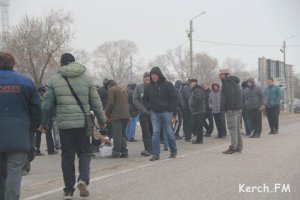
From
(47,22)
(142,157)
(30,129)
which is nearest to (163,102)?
(142,157)

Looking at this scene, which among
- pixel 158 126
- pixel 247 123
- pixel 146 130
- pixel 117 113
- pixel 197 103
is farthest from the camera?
pixel 247 123

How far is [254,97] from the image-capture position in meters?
17.0

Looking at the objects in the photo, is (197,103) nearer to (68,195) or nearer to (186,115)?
(186,115)

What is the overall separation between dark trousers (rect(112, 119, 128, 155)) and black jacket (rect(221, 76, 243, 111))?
2.31m

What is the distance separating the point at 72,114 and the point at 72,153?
0.55m

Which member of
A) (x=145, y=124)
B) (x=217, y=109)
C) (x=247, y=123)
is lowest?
(x=247, y=123)

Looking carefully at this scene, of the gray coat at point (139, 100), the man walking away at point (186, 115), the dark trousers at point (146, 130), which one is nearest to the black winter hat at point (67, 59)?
the gray coat at point (139, 100)

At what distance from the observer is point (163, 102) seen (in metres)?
10.8

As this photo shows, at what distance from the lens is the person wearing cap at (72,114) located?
6848mm

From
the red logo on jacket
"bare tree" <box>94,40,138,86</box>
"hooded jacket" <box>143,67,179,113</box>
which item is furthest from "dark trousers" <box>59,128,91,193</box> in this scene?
"bare tree" <box>94,40,138,86</box>

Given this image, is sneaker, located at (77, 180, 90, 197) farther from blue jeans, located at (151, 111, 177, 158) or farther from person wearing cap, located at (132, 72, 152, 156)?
person wearing cap, located at (132, 72, 152, 156)

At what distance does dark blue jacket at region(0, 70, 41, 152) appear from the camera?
5.65 meters

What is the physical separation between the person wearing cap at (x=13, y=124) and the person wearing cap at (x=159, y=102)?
511 centimetres

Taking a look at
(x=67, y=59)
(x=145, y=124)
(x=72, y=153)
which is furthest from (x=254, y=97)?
(x=72, y=153)
